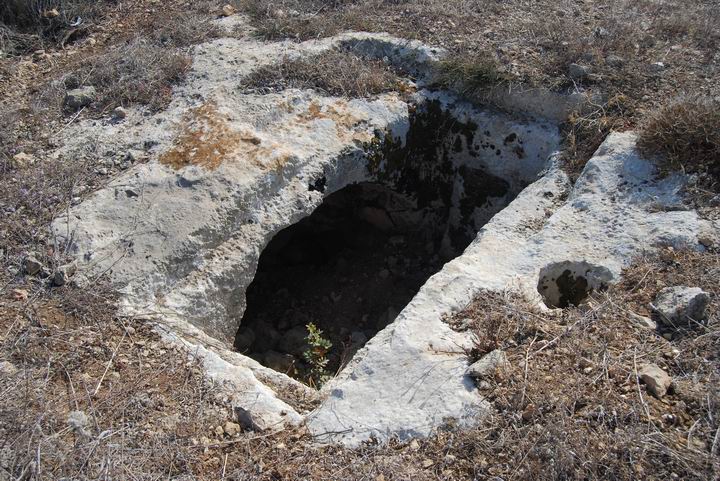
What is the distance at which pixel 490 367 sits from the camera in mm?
2783

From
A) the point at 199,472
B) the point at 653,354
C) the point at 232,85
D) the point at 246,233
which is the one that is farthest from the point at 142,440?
the point at 232,85

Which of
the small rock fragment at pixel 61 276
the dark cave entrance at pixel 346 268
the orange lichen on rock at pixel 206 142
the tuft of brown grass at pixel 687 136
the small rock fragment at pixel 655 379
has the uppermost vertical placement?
the tuft of brown grass at pixel 687 136

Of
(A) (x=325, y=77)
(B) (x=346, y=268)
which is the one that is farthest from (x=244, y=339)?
(A) (x=325, y=77)

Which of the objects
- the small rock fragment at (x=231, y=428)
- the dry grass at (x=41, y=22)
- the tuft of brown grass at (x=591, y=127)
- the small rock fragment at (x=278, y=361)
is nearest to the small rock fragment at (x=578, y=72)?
the tuft of brown grass at (x=591, y=127)

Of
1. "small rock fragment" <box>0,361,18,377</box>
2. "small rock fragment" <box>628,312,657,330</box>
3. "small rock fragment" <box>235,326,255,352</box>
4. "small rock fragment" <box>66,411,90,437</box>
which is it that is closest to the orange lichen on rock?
"small rock fragment" <box>235,326,255,352</box>

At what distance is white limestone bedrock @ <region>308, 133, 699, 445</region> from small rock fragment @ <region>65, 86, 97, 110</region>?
9.52 feet

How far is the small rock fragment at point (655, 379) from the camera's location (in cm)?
261

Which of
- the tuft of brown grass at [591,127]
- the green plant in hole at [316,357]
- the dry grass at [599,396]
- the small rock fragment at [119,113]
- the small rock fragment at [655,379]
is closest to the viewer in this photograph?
the dry grass at [599,396]

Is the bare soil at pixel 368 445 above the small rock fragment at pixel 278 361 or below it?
above

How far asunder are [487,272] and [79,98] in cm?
318

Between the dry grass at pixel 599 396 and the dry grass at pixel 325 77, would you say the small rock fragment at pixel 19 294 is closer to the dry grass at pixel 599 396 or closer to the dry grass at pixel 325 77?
the dry grass at pixel 325 77

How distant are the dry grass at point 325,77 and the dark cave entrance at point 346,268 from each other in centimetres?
87

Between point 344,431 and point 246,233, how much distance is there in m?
1.56

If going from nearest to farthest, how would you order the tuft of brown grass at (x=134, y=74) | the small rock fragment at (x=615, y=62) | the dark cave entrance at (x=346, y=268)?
the tuft of brown grass at (x=134, y=74) → the small rock fragment at (x=615, y=62) → the dark cave entrance at (x=346, y=268)
